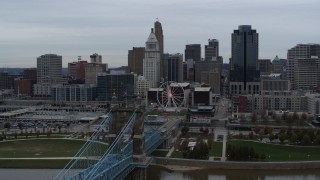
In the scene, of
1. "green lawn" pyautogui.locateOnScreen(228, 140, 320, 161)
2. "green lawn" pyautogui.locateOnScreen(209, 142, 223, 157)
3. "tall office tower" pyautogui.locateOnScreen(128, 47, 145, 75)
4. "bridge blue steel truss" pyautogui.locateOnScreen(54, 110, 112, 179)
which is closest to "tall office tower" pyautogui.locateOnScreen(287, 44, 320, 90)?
"tall office tower" pyautogui.locateOnScreen(128, 47, 145, 75)

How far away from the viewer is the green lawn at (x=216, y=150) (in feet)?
79.5

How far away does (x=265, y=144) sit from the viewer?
1067 inches

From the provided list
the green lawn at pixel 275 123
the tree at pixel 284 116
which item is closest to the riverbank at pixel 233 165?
the green lawn at pixel 275 123

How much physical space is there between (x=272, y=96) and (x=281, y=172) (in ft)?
86.6

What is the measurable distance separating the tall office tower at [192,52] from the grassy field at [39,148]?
78333 mm

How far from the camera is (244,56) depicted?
76.5 meters

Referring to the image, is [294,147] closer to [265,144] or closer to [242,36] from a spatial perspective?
[265,144]

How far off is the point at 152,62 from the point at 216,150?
47.9 metres

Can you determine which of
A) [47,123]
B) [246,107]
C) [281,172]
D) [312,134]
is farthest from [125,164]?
[246,107]

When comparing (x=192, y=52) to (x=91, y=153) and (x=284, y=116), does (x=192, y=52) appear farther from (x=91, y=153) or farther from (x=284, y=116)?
(x=91, y=153)

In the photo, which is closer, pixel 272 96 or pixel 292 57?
pixel 272 96

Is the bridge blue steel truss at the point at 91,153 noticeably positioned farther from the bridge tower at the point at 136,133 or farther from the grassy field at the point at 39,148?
the grassy field at the point at 39,148

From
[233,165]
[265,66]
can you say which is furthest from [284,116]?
[265,66]

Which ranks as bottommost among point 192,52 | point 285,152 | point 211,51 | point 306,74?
point 285,152
